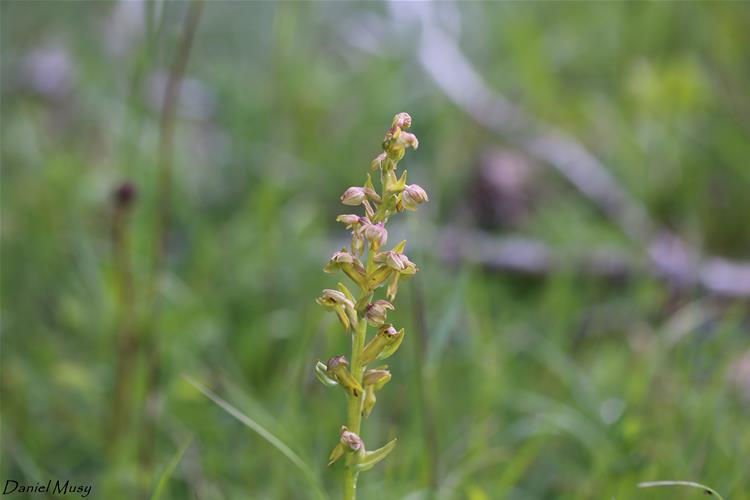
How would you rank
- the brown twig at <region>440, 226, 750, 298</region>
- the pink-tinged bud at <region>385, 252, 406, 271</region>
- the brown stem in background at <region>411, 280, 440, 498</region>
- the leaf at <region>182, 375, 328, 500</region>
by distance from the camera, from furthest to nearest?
the brown twig at <region>440, 226, 750, 298</region> → the brown stem in background at <region>411, 280, 440, 498</region> → the leaf at <region>182, 375, 328, 500</region> → the pink-tinged bud at <region>385, 252, 406, 271</region>

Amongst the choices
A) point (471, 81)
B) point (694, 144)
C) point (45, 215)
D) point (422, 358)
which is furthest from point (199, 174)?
point (694, 144)

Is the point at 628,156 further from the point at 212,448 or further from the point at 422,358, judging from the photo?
the point at 212,448

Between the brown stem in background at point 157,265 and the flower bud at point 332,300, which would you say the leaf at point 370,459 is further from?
the brown stem in background at point 157,265

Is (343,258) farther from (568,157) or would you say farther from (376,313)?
(568,157)

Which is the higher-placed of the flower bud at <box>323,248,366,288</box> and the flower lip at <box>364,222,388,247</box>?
the flower lip at <box>364,222,388,247</box>

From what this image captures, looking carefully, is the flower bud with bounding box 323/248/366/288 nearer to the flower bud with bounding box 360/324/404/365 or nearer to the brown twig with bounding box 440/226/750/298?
the flower bud with bounding box 360/324/404/365

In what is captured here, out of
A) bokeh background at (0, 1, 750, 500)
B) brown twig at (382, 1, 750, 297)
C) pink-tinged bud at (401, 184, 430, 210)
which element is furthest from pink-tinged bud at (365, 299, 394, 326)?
brown twig at (382, 1, 750, 297)

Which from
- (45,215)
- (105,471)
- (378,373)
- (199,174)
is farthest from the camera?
(199,174)
